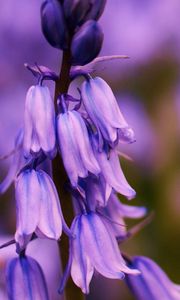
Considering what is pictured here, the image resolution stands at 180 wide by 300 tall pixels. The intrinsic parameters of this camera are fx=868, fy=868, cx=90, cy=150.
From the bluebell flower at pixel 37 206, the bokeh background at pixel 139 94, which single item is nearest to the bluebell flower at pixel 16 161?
the bluebell flower at pixel 37 206

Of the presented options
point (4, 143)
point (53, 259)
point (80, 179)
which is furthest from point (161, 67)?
point (80, 179)

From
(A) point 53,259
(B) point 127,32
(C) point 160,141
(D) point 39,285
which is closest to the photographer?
(D) point 39,285

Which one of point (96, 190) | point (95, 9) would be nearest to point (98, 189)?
point (96, 190)

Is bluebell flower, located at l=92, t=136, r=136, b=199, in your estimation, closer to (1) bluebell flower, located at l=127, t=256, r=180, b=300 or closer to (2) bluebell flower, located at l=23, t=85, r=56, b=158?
(2) bluebell flower, located at l=23, t=85, r=56, b=158

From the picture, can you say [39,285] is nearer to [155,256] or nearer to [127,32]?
[155,256]

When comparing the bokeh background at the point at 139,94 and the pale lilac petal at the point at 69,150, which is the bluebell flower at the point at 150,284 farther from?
the bokeh background at the point at 139,94

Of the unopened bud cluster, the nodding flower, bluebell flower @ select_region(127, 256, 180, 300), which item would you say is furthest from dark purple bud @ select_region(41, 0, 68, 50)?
bluebell flower @ select_region(127, 256, 180, 300)
